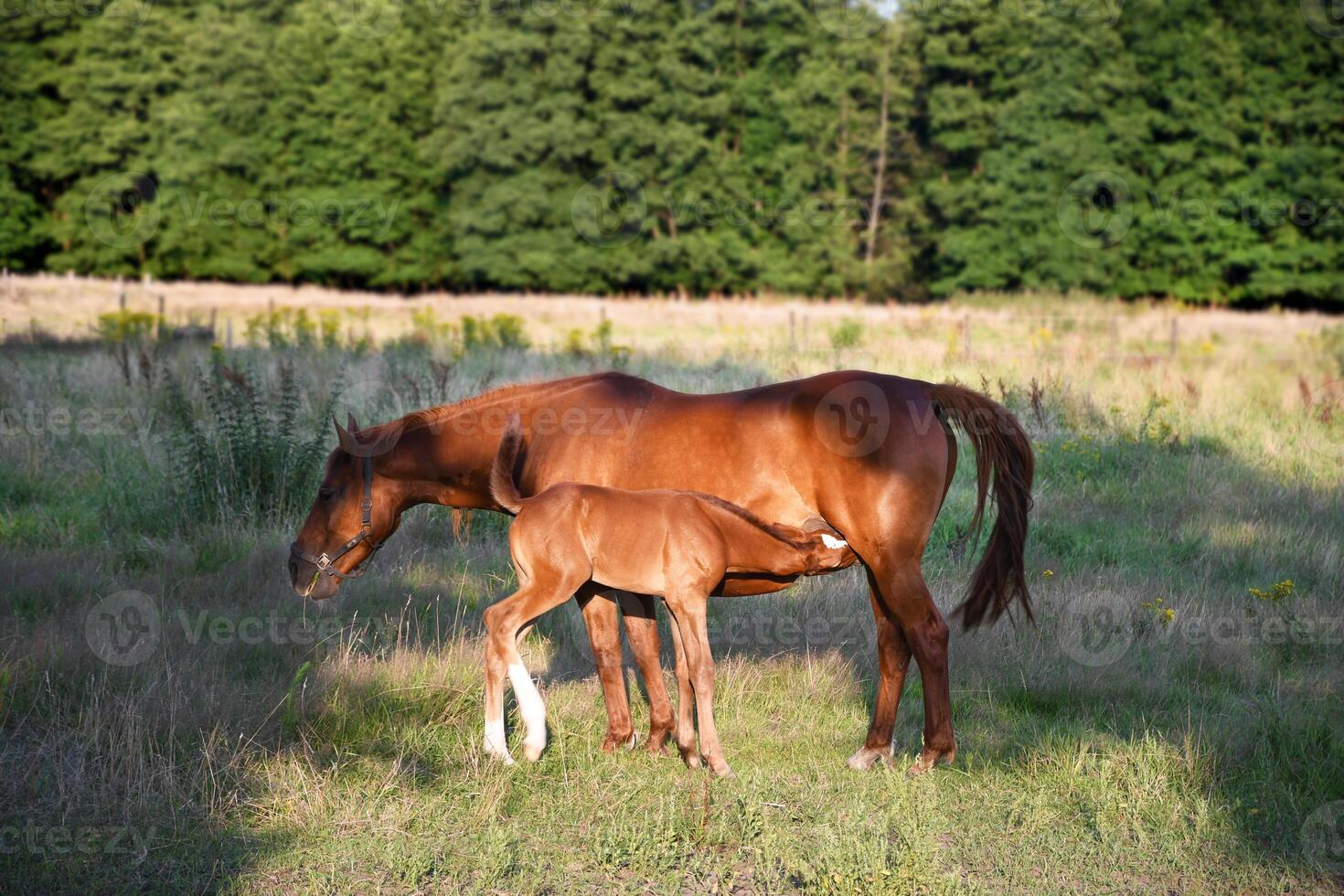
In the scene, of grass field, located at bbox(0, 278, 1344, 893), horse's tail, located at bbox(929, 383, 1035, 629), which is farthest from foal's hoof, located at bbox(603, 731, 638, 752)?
horse's tail, located at bbox(929, 383, 1035, 629)

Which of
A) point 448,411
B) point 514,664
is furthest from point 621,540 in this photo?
point 448,411

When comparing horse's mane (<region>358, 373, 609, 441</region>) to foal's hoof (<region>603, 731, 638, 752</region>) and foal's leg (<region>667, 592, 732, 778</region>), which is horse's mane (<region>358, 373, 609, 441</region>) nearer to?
foal's leg (<region>667, 592, 732, 778</region>)

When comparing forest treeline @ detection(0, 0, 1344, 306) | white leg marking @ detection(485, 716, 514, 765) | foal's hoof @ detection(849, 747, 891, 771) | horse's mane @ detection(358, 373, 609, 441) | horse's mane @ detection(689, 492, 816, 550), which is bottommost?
foal's hoof @ detection(849, 747, 891, 771)

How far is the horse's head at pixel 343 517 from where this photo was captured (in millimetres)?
5711

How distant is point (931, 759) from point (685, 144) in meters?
41.0

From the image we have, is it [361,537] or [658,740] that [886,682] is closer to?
[658,740]

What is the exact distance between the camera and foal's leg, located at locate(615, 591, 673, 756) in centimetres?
557

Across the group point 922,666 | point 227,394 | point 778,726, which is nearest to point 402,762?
point 778,726

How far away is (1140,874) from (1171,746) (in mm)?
1100

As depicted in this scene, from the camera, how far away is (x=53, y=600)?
23.7 feet

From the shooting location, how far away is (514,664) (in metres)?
5.04

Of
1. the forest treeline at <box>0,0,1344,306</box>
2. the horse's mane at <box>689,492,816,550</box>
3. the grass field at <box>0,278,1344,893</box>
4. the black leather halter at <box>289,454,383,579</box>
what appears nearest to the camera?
the grass field at <box>0,278,1344,893</box>

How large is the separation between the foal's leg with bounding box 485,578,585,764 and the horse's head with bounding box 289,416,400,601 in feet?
3.52

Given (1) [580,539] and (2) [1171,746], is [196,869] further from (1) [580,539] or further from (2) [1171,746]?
(2) [1171,746]
